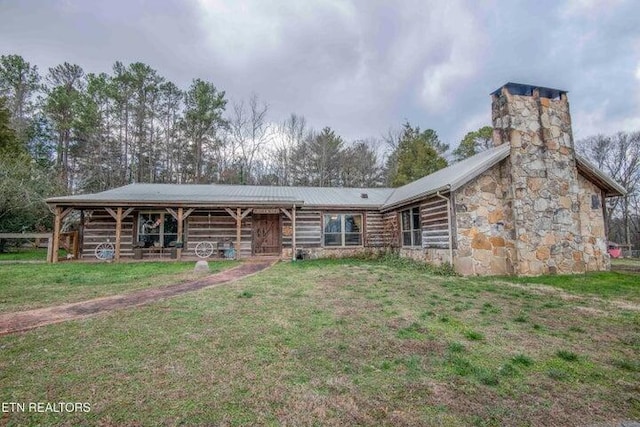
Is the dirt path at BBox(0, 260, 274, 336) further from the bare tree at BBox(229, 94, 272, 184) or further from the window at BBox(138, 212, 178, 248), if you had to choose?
the bare tree at BBox(229, 94, 272, 184)

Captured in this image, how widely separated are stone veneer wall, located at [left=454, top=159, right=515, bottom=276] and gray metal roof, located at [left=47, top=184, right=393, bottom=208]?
20.1 feet

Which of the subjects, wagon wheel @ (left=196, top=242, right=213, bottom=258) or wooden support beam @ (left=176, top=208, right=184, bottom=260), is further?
wagon wheel @ (left=196, top=242, right=213, bottom=258)

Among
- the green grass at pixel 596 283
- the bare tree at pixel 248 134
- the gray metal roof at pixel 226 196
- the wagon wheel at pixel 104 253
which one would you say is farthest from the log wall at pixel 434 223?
the bare tree at pixel 248 134

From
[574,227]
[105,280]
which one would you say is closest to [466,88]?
[574,227]

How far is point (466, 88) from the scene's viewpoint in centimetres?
1950

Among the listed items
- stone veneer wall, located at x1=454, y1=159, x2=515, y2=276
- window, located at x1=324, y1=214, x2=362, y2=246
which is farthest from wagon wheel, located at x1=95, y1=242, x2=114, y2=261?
stone veneer wall, located at x1=454, y1=159, x2=515, y2=276

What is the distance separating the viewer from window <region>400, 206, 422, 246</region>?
13525mm

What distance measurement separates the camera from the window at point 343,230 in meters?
16.5

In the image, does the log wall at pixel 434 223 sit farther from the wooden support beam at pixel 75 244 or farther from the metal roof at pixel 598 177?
the wooden support beam at pixel 75 244

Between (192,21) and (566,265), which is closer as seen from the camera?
(566,265)

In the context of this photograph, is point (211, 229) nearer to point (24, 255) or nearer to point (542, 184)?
point (24, 255)

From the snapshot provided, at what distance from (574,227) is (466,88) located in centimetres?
1172

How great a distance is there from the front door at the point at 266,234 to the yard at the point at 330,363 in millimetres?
9724

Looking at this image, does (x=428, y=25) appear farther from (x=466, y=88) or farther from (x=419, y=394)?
(x=419, y=394)
